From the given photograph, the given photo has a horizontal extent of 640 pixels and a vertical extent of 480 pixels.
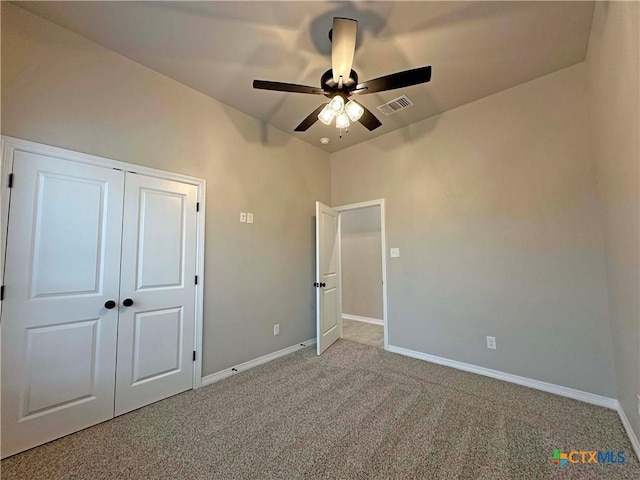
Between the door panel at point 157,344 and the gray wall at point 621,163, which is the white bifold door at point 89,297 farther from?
the gray wall at point 621,163

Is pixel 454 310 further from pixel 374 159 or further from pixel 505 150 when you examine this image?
pixel 374 159

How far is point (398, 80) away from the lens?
172cm

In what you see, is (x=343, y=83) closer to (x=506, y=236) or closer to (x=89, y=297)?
(x=506, y=236)

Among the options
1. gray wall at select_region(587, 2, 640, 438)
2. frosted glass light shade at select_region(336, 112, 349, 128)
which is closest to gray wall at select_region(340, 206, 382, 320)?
frosted glass light shade at select_region(336, 112, 349, 128)

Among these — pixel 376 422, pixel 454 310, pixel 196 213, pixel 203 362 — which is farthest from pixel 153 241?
pixel 454 310

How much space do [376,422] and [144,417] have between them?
1.86 metres

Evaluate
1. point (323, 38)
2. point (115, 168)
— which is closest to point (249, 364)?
point (115, 168)

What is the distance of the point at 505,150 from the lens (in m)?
2.73

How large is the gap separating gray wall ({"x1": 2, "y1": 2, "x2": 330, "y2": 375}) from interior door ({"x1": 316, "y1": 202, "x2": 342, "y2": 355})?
0.91 feet

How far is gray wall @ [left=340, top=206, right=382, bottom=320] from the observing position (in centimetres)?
520

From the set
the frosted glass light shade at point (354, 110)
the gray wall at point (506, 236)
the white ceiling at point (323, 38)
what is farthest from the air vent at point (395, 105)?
the frosted glass light shade at point (354, 110)

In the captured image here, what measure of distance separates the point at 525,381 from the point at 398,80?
9.79 feet

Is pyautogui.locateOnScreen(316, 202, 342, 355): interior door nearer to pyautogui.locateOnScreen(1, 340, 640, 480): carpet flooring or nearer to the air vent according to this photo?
pyautogui.locateOnScreen(1, 340, 640, 480): carpet flooring

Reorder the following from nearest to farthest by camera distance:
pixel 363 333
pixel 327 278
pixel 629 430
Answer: pixel 629 430 < pixel 327 278 < pixel 363 333
